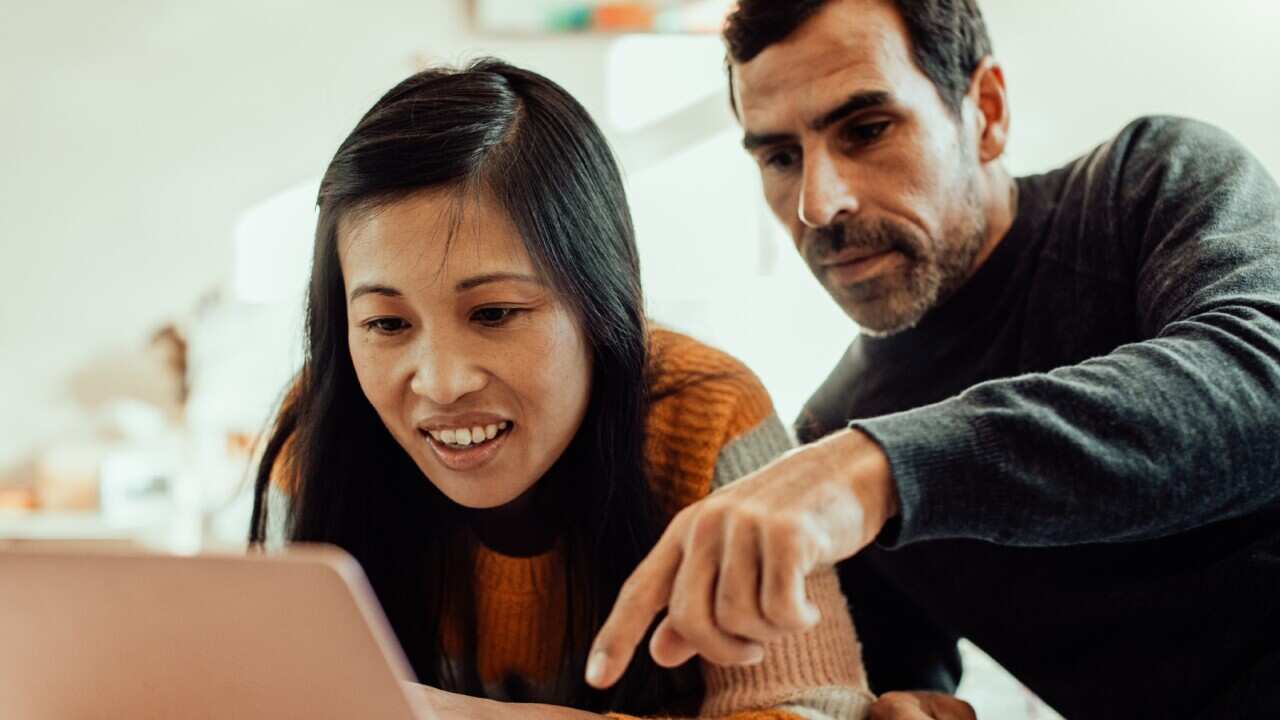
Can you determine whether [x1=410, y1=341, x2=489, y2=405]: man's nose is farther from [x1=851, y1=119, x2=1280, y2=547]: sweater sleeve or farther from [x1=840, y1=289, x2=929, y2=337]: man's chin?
[x1=840, y1=289, x2=929, y2=337]: man's chin

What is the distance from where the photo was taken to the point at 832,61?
1.24 meters

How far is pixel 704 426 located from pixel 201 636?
584 millimetres

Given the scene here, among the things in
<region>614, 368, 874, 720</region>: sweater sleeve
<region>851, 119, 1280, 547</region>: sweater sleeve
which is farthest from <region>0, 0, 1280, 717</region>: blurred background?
<region>851, 119, 1280, 547</region>: sweater sleeve

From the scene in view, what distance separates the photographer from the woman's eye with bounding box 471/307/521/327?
3.16 feet

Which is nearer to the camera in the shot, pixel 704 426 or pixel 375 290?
pixel 375 290

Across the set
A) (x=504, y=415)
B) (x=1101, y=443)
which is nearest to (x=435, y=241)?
(x=504, y=415)

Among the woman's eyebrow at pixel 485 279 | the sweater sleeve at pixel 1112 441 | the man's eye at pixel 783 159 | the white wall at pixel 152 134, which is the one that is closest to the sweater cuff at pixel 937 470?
the sweater sleeve at pixel 1112 441

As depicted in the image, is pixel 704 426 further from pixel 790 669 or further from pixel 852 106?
pixel 852 106

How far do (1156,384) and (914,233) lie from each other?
1.93 feet

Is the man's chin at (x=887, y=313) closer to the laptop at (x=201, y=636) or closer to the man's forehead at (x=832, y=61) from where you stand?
the man's forehead at (x=832, y=61)

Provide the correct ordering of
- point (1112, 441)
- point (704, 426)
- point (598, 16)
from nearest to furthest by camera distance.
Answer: point (1112, 441) < point (704, 426) < point (598, 16)

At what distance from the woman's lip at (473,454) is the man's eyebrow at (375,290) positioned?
0.15 meters

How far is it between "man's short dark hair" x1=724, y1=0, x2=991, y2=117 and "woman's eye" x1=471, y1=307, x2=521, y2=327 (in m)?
0.52

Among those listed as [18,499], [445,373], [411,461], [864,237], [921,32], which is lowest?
[18,499]
